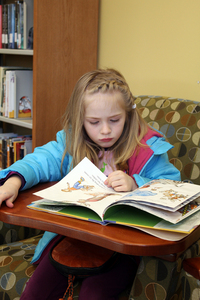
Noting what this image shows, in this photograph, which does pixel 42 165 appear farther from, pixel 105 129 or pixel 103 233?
pixel 103 233

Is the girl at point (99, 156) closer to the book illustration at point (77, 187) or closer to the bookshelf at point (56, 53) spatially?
the book illustration at point (77, 187)

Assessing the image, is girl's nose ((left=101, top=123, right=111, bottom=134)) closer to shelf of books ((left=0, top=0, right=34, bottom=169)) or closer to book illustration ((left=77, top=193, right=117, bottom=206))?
book illustration ((left=77, top=193, right=117, bottom=206))

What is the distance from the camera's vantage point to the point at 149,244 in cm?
61

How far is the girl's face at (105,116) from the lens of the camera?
41.8 inches

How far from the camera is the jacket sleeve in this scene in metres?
0.95

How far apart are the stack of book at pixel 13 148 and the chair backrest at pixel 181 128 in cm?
95

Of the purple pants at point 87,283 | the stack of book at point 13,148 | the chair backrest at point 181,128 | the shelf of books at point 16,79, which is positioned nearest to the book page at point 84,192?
the purple pants at point 87,283

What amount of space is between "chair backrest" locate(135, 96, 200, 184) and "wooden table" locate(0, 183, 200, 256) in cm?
52

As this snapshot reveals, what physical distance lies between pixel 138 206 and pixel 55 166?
0.54 metres

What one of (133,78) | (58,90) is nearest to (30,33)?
(58,90)

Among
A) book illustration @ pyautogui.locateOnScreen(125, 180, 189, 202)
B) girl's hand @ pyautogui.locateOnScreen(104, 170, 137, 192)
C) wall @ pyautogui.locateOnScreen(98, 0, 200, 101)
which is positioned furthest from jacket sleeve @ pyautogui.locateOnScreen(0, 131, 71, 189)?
wall @ pyautogui.locateOnScreen(98, 0, 200, 101)

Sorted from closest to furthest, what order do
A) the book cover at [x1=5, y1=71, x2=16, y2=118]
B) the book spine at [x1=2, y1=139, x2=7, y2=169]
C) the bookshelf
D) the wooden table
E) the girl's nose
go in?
the wooden table → the girl's nose → the bookshelf → the book cover at [x1=5, y1=71, x2=16, y2=118] → the book spine at [x1=2, y1=139, x2=7, y2=169]

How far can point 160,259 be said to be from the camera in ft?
2.35

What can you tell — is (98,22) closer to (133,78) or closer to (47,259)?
(133,78)
